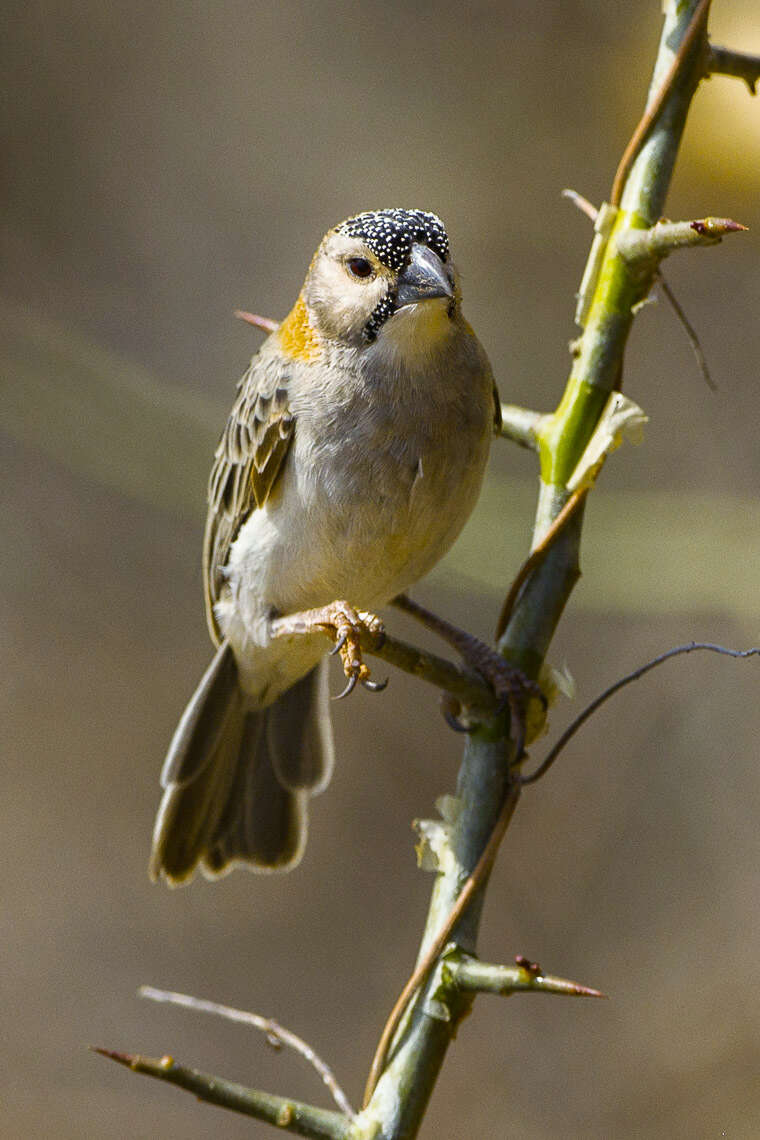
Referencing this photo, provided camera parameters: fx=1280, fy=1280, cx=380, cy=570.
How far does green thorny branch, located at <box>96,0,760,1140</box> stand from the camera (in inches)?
81.1

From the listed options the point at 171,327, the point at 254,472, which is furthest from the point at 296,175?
the point at 254,472

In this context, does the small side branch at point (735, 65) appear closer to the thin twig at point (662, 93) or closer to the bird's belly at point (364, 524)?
the thin twig at point (662, 93)

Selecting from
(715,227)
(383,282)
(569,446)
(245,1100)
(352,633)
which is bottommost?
(245,1100)

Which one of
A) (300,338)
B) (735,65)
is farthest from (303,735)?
(735,65)

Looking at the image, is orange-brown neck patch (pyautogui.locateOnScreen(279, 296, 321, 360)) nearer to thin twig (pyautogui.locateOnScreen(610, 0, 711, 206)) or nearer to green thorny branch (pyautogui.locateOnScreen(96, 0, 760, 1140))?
green thorny branch (pyautogui.locateOnScreen(96, 0, 760, 1140))

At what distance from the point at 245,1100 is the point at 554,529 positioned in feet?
3.53

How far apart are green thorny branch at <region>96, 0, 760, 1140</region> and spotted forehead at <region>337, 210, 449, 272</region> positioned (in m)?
0.37

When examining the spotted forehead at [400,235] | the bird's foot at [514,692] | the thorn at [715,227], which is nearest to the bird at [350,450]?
the spotted forehead at [400,235]

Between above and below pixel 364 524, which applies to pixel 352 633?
below

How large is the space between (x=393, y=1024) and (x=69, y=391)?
11.5 feet

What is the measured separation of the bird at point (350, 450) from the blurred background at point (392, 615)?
4.76 ft

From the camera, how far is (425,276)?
2549 millimetres

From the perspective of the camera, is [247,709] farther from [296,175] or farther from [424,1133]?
[296,175]

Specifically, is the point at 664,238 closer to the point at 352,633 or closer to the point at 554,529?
the point at 554,529
